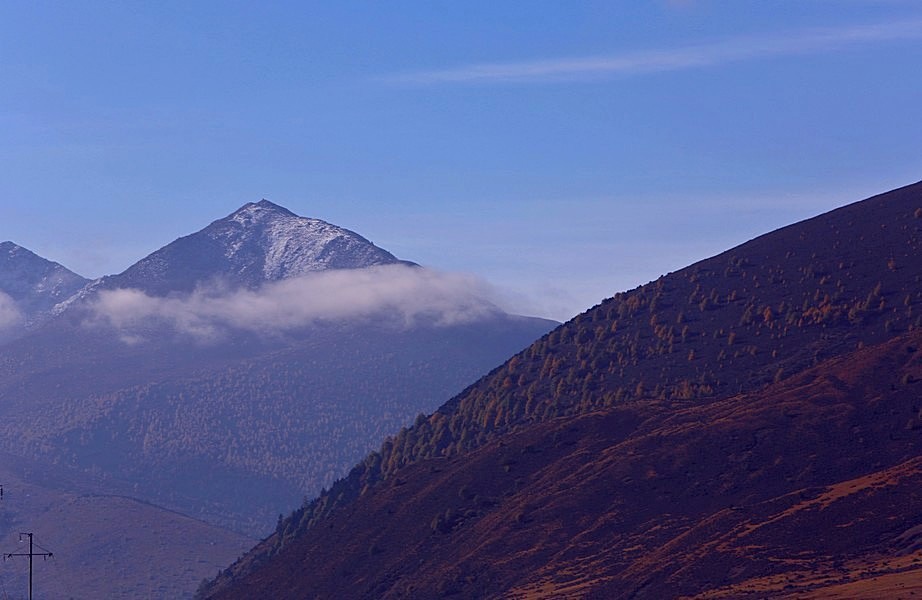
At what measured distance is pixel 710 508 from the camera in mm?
123000

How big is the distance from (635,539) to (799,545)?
680 inches

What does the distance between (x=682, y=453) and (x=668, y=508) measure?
8.86 meters

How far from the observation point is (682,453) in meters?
133

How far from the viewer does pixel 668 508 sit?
12562 cm

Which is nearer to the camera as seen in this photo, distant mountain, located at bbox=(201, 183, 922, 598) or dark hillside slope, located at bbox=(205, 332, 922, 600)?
dark hillside slope, located at bbox=(205, 332, 922, 600)

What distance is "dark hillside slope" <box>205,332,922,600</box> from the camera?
108 meters

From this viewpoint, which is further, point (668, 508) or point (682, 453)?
point (682, 453)

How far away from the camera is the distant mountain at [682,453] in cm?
11262

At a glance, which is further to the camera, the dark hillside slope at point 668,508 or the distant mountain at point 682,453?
the distant mountain at point 682,453

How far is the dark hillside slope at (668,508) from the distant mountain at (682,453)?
0.80 ft

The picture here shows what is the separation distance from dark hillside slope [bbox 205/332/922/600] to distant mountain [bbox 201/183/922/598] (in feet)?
0.80

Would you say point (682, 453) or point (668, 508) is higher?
point (682, 453)

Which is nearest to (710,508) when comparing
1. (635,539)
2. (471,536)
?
(635,539)

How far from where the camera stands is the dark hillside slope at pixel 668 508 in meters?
108
